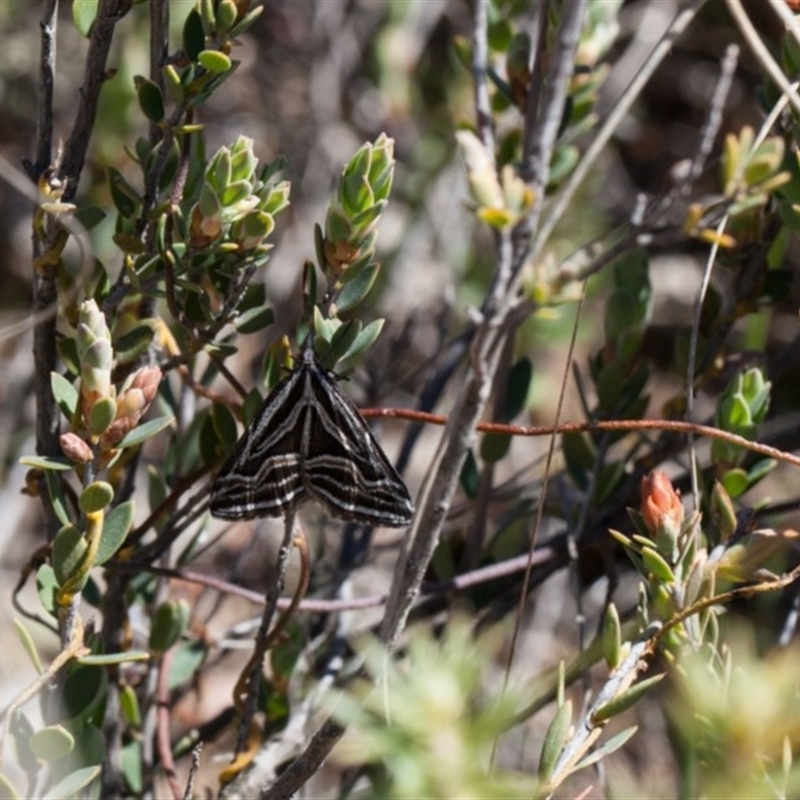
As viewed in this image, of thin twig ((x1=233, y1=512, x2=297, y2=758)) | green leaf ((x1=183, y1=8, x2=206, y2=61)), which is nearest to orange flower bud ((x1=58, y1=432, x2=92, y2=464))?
thin twig ((x1=233, y1=512, x2=297, y2=758))

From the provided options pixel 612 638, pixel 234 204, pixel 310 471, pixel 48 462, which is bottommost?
pixel 612 638

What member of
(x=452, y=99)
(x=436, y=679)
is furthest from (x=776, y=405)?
(x=436, y=679)

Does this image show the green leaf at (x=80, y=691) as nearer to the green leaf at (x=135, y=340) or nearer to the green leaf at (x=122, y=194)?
the green leaf at (x=135, y=340)

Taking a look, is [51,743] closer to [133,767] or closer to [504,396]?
[133,767]

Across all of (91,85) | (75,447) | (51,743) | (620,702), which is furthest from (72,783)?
(91,85)

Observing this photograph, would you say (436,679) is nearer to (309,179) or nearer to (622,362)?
(622,362)

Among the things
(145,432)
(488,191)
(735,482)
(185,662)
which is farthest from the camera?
(185,662)
